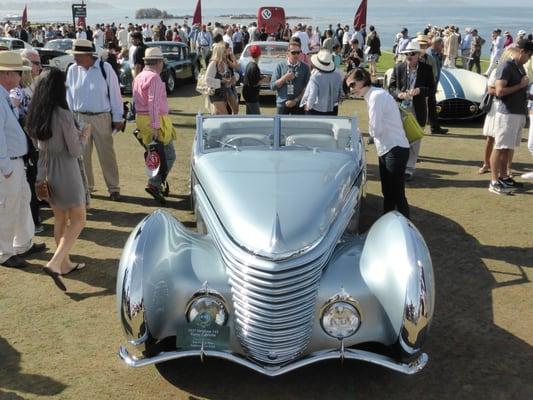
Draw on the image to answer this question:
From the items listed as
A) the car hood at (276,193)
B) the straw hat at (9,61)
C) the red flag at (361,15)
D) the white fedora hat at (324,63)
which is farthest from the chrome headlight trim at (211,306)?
the red flag at (361,15)

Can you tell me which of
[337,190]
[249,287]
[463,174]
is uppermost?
[337,190]

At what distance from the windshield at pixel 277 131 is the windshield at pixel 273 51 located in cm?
1058

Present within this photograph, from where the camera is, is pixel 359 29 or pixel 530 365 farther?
pixel 359 29

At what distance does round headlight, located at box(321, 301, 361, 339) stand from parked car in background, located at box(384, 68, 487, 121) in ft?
28.4

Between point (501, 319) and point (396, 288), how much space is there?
1.54 m

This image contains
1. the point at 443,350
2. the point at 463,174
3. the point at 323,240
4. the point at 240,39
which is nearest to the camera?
the point at 323,240

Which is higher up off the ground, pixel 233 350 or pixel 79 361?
pixel 233 350

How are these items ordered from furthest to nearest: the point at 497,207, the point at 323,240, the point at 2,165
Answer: the point at 497,207 < the point at 2,165 < the point at 323,240

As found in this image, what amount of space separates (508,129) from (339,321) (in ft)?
16.2

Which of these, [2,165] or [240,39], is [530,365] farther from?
[240,39]

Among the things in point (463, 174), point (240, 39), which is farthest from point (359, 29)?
point (463, 174)

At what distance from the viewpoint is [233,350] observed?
3.51 metres

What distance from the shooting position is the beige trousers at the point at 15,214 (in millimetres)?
5207

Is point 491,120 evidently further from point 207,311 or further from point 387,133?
point 207,311
